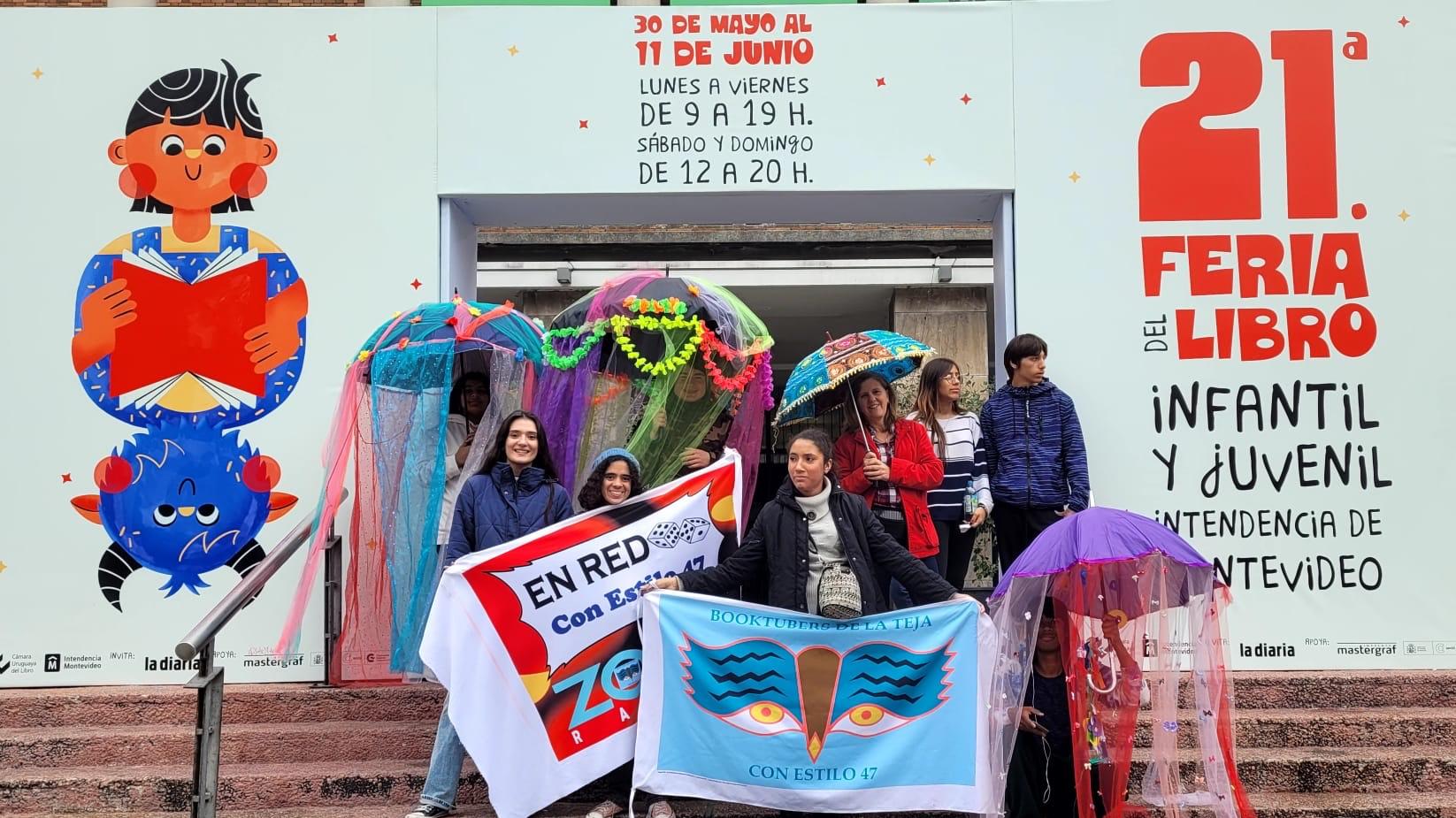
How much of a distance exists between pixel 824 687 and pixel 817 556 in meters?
0.54

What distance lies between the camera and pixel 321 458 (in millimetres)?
7113

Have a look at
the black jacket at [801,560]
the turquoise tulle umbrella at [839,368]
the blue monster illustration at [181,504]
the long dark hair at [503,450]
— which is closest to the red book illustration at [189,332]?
the blue monster illustration at [181,504]

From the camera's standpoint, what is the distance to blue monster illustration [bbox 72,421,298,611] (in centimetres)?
718

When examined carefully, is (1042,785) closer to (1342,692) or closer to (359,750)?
(1342,692)

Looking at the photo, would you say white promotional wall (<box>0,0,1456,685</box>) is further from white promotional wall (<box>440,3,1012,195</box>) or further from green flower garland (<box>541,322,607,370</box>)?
green flower garland (<box>541,322,607,370</box>)

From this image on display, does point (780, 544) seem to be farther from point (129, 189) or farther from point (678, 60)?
point (129, 189)

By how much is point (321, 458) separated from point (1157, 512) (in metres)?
4.64

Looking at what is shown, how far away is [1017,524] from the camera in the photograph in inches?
259

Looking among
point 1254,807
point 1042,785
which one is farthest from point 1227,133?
point 1042,785

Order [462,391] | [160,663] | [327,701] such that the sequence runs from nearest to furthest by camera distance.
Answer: [327,701], [462,391], [160,663]


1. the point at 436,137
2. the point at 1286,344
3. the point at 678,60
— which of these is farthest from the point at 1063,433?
the point at 436,137

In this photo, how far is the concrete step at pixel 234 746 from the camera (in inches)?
243

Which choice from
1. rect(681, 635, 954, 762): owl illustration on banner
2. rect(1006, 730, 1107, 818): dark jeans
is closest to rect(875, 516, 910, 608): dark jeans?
rect(681, 635, 954, 762): owl illustration on banner

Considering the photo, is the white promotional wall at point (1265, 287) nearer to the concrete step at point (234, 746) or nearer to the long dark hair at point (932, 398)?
the long dark hair at point (932, 398)
